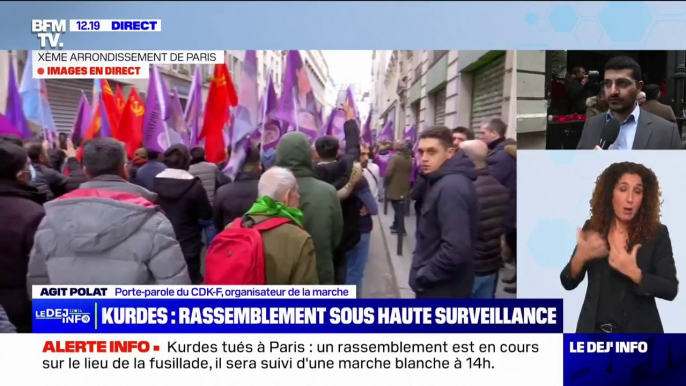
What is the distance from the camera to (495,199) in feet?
8.41

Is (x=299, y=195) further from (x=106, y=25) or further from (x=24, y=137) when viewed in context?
(x=24, y=137)

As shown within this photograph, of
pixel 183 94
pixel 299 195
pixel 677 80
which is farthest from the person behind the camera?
pixel 183 94

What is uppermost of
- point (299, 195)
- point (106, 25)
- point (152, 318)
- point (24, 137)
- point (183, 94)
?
point (106, 25)

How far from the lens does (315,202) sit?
2.71 metres

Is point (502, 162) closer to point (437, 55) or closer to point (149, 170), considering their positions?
point (437, 55)

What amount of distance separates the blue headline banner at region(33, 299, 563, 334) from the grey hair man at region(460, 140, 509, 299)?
0.43 ft

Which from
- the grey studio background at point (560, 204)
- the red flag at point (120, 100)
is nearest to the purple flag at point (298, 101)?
the red flag at point (120, 100)

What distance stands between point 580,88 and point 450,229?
0.81 meters

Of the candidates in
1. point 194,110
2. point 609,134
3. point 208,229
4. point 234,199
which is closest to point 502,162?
point 609,134

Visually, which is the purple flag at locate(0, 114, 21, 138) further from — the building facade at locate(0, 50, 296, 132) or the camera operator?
the camera operator

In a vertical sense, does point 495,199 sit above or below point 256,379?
above

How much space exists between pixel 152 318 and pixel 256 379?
53cm

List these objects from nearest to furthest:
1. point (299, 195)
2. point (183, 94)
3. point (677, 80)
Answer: point (677, 80) < point (299, 195) < point (183, 94)

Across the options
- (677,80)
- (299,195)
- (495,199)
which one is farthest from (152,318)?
(677,80)
